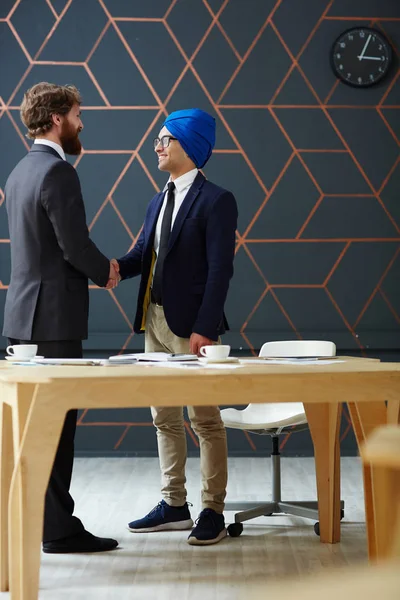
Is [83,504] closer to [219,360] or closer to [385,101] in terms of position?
[219,360]

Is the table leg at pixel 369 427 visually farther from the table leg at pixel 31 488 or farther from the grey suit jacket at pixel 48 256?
the grey suit jacket at pixel 48 256

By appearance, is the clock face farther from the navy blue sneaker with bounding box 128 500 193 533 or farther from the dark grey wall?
the navy blue sneaker with bounding box 128 500 193 533

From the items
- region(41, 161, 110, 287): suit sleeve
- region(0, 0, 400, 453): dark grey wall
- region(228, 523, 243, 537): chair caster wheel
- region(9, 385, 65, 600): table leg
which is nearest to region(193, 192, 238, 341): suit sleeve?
region(41, 161, 110, 287): suit sleeve

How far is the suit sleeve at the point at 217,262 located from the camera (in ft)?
9.59

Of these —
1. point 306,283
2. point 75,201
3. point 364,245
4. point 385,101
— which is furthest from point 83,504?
point 385,101

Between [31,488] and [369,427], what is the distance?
0.93 metres

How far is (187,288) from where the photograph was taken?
304cm

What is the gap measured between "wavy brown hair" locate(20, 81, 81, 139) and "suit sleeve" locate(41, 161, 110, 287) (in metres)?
0.20

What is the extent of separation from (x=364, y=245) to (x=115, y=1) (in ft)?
6.76

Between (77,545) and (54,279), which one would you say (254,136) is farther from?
(77,545)

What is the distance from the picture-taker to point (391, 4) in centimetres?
489

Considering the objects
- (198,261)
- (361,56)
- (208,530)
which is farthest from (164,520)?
(361,56)

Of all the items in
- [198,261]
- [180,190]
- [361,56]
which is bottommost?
[198,261]

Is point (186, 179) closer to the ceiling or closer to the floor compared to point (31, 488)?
closer to the ceiling
